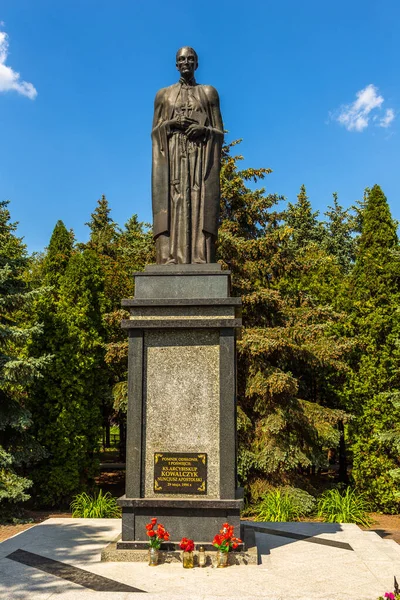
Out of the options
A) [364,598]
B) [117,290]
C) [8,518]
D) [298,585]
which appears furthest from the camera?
[117,290]

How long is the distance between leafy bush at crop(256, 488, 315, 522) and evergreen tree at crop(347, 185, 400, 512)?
6.76 ft

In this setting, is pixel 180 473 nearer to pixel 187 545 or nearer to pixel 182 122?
pixel 187 545

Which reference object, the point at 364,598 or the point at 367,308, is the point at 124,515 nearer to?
the point at 364,598

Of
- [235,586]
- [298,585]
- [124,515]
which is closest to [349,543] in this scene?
[298,585]

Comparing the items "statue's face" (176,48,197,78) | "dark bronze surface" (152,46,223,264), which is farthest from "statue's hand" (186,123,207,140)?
"statue's face" (176,48,197,78)

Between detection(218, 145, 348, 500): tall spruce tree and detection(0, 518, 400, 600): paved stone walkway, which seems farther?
detection(218, 145, 348, 500): tall spruce tree

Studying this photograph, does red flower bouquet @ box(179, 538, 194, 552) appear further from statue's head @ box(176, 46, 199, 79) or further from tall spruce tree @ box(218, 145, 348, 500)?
tall spruce tree @ box(218, 145, 348, 500)

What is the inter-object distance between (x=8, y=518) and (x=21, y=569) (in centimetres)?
606

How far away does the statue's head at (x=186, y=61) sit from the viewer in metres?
7.79

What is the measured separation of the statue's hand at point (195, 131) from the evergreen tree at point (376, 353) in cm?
819

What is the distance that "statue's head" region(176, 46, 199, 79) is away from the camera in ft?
25.5

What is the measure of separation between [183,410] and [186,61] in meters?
4.86

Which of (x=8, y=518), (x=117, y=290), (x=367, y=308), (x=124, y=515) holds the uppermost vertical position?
(x=117, y=290)

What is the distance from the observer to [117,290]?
786 inches
